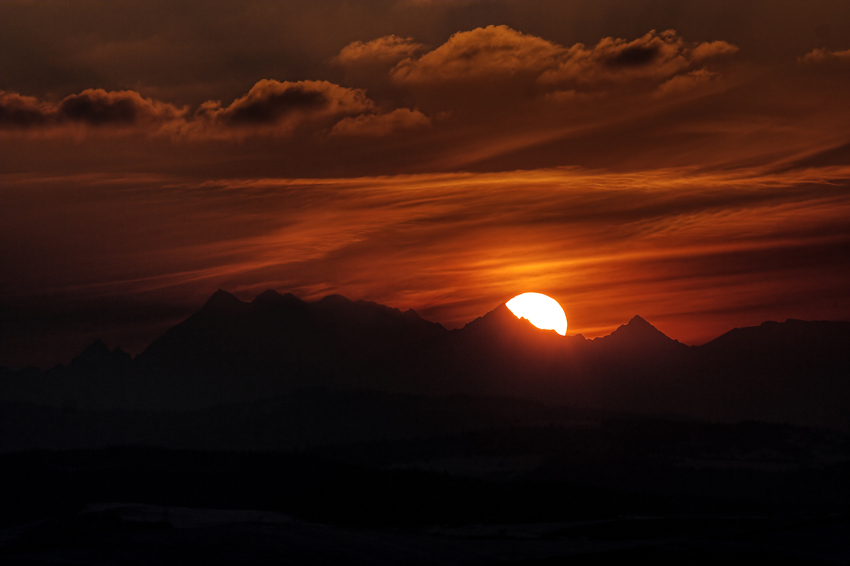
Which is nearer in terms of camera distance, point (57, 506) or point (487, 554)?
point (487, 554)

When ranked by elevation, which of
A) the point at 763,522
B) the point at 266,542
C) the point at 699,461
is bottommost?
the point at 699,461

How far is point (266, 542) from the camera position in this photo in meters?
24.7

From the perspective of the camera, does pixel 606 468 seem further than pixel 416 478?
Yes

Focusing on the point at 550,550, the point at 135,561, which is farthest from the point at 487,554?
the point at 135,561

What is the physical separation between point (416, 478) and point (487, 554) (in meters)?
26.4

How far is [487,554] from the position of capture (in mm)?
25156

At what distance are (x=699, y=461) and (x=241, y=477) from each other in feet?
132

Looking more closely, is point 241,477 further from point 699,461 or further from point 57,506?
point 699,461

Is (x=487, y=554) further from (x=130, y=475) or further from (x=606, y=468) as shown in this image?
(x=606, y=468)

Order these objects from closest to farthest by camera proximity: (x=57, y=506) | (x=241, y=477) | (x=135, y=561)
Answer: (x=135, y=561)
(x=57, y=506)
(x=241, y=477)

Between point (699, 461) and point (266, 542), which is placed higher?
point (266, 542)

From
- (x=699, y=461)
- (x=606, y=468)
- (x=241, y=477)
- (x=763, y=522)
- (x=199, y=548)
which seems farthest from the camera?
(x=699, y=461)

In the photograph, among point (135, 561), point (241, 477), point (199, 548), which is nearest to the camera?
point (135, 561)

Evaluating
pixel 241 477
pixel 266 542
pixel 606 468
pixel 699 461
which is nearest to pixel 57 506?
pixel 241 477
